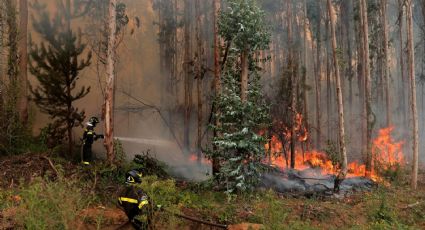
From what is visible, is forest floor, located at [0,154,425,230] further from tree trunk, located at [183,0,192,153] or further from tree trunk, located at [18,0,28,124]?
tree trunk, located at [183,0,192,153]

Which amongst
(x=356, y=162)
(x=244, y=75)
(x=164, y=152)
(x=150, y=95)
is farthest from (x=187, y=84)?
(x=244, y=75)

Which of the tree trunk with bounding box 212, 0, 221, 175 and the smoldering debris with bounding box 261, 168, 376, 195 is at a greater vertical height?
the tree trunk with bounding box 212, 0, 221, 175

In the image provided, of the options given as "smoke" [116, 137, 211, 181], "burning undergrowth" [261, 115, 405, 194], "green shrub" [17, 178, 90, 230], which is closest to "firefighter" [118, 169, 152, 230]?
"green shrub" [17, 178, 90, 230]

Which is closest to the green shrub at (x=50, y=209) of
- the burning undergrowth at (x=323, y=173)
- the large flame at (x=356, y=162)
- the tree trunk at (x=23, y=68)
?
the burning undergrowth at (x=323, y=173)

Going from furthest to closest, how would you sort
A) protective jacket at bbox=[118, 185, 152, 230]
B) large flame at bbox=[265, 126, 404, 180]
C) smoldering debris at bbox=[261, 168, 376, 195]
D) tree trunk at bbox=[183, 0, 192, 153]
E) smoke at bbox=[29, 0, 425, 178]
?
smoke at bbox=[29, 0, 425, 178] < tree trunk at bbox=[183, 0, 192, 153] < large flame at bbox=[265, 126, 404, 180] < smoldering debris at bbox=[261, 168, 376, 195] < protective jacket at bbox=[118, 185, 152, 230]

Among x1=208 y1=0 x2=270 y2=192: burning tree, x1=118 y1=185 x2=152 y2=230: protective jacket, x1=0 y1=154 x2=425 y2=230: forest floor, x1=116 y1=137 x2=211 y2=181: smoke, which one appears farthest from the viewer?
x1=116 y1=137 x2=211 y2=181: smoke

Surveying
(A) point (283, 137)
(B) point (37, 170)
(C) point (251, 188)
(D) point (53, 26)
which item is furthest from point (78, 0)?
(C) point (251, 188)

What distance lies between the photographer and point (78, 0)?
1104 inches

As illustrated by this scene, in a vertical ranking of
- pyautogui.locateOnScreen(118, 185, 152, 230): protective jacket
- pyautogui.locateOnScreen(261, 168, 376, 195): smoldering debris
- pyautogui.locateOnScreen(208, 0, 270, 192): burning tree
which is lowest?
pyautogui.locateOnScreen(261, 168, 376, 195): smoldering debris

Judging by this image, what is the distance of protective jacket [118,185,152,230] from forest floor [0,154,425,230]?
198mm

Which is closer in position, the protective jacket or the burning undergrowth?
the protective jacket

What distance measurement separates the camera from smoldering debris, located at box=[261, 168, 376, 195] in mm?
14898

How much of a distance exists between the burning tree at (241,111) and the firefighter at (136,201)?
533 centimetres

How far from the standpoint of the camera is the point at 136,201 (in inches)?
294
